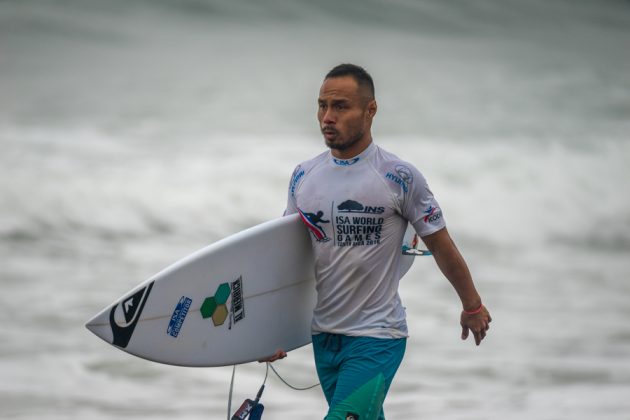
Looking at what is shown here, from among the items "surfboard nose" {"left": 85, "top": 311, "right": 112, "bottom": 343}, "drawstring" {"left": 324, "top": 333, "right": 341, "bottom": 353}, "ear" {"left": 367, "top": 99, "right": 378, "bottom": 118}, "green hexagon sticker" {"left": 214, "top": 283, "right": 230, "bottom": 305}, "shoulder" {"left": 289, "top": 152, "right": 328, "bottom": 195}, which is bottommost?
"drawstring" {"left": 324, "top": 333, "right": 341, "bottom": 353}

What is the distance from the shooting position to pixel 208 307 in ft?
12.1

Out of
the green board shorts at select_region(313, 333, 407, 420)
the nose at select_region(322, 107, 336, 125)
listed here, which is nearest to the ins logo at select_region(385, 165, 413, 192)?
the nose at select_region(322, 107, 336, 125)

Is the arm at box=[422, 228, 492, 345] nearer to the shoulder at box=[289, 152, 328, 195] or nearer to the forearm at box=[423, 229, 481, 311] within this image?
the forearm at box=[423, 229, 481, 311]

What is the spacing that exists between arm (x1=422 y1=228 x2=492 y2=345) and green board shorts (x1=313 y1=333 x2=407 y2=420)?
239 millimetres

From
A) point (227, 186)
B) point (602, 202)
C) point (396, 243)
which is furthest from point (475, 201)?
point (396, 243)

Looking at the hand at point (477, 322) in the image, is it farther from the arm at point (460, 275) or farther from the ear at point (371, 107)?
the ear at point (371, 107)

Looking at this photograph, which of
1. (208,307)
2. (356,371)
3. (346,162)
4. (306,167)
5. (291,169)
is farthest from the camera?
(291,169)

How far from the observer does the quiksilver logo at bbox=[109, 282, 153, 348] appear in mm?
3447

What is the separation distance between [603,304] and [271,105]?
6.79 meters

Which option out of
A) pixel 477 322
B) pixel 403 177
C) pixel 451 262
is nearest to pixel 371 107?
pixel 403 177

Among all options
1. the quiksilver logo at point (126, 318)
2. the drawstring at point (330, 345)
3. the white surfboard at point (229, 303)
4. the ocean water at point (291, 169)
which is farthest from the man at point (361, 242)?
the ocean water at point (291, 169)

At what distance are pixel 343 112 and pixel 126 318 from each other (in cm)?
98

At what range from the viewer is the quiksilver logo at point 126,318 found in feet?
11.3

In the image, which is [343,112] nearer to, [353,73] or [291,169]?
[353,73]
